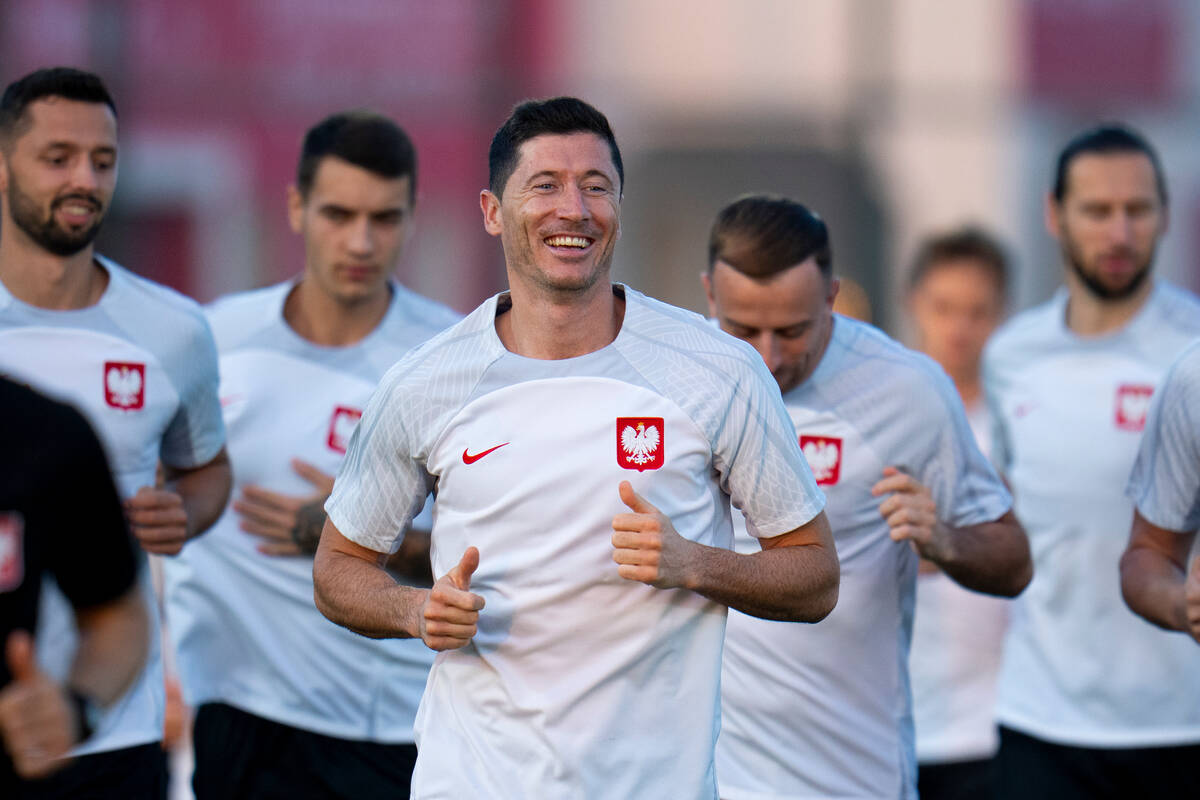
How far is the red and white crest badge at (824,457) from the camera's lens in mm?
4906

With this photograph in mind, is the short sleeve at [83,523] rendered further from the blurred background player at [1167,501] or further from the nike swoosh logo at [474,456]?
the blurred background player at [1167,501]

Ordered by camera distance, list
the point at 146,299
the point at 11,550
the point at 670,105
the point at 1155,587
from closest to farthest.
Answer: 1. the point at 11,550
2. the point at 1155,587
3. the point at 146,299
4. the point at 670,105

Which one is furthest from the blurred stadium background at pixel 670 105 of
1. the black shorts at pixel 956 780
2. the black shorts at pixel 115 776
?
the black shorts at pixel 115 776

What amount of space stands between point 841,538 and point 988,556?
392 millimetres

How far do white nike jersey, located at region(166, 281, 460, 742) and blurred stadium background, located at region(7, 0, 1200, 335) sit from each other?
1050 centimetres

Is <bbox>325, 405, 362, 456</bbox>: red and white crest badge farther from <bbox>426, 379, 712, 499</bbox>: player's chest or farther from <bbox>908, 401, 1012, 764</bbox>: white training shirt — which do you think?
<bbox>908, 401, 1012, 764</bbox>: white training shirt

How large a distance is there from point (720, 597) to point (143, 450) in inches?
80.9

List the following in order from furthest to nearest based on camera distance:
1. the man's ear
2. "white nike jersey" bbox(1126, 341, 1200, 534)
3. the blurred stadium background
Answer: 1. the blurred stadium background
2. "white nike jersey" bbox(1126, 341, 1200, 534)
3. the man's ear

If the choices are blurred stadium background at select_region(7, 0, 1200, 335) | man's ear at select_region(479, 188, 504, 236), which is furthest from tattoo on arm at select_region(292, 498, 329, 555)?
blurred stadium background at select_region(7, 0, 1200, 335)

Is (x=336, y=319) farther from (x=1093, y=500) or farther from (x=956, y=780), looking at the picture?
(x=956, y=780)

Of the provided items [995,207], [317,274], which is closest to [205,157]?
[995,207]

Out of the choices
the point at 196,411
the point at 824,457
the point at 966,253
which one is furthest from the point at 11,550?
the point at 966,253

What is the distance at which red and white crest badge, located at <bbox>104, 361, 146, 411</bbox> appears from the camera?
16.5 ft

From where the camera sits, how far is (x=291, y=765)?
558cm
